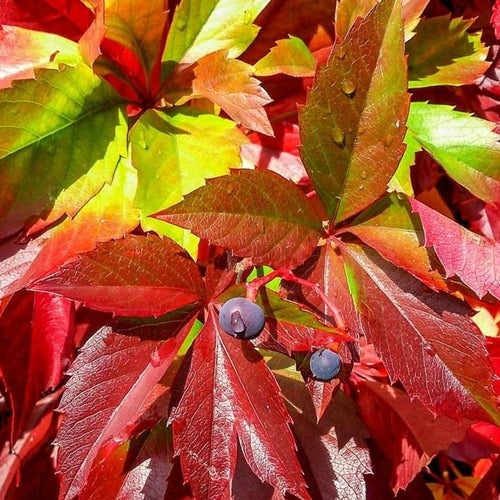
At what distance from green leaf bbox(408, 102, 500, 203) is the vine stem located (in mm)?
228

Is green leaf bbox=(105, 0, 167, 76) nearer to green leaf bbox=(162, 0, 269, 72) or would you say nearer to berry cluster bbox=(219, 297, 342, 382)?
green leaf bbox=(162, 0, 269, 72)

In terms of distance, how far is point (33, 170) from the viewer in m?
0.70

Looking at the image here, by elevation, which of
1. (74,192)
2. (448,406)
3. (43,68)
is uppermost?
(43,68)

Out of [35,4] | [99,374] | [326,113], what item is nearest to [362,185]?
[326,113]

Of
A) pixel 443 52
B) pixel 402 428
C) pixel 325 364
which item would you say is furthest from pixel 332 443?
pixel 443 52

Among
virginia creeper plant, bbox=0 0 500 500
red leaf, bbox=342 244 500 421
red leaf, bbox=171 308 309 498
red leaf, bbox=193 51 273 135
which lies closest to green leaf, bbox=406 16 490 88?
virginia creeper plant, bbox=0 0 500 500

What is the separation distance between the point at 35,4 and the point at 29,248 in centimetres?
29

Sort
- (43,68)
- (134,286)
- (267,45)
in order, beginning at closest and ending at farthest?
1. (134,286)
2. (43,68)
3. (267,45)

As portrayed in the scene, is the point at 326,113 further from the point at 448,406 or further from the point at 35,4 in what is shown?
the point at 35,4

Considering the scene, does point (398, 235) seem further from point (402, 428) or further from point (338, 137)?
point (402, 428)

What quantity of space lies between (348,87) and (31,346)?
463 mm

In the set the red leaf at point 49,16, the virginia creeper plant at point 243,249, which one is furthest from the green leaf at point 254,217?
the red leaf at point 49,16

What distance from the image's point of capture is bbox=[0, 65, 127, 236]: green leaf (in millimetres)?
681

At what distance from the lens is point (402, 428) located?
814mm
